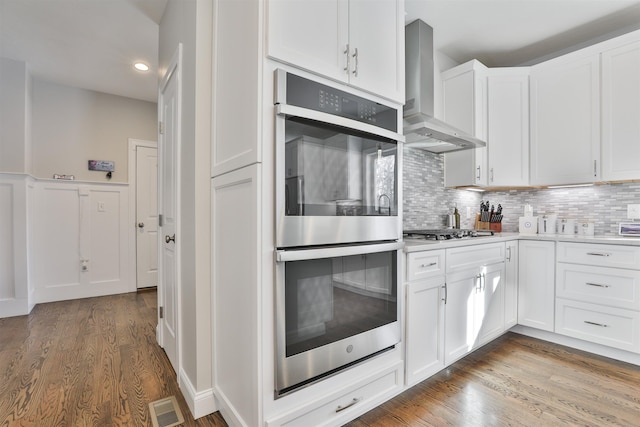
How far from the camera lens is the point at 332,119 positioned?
1332 mm

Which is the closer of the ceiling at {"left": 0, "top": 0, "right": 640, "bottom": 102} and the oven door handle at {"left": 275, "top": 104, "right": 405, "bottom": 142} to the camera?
the oven door handle at {"left": 275, "top": 104, "right": 405, "bottom": 142}

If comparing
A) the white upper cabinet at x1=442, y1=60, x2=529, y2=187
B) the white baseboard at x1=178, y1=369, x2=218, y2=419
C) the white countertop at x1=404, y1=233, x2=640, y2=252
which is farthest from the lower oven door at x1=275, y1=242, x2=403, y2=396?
the white upper cabinet at x1=442, y1=60, x2=529, y2=187

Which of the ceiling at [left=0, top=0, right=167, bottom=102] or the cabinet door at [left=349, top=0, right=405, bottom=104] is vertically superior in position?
the ceiling at [left=0, top=0, right=167, bottom=102]

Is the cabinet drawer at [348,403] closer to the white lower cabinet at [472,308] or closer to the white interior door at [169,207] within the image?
the white lower cabinet at [472,308]

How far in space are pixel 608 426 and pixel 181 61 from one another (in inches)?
121

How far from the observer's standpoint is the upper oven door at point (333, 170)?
1.24m

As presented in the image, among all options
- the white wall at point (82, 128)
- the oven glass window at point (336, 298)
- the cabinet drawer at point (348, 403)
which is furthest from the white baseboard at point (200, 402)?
the white wall at point (82, 128)

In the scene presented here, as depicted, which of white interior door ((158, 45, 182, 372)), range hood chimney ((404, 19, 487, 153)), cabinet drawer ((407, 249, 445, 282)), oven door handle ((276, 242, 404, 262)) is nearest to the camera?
oven door handle ((276, 242, 404, 262))

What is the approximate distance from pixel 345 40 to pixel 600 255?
2.48 metres

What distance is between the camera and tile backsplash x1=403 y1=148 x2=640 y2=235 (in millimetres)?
2719

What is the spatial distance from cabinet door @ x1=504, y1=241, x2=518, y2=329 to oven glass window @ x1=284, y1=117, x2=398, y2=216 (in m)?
1.58

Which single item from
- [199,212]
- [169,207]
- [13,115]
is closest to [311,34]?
[199,212]

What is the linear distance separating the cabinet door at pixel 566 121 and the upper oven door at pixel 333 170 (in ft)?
6.87

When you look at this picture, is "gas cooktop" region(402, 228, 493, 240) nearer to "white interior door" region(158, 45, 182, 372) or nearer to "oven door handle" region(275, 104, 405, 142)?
"oven door handle" region(275, 104, 405, 142)
